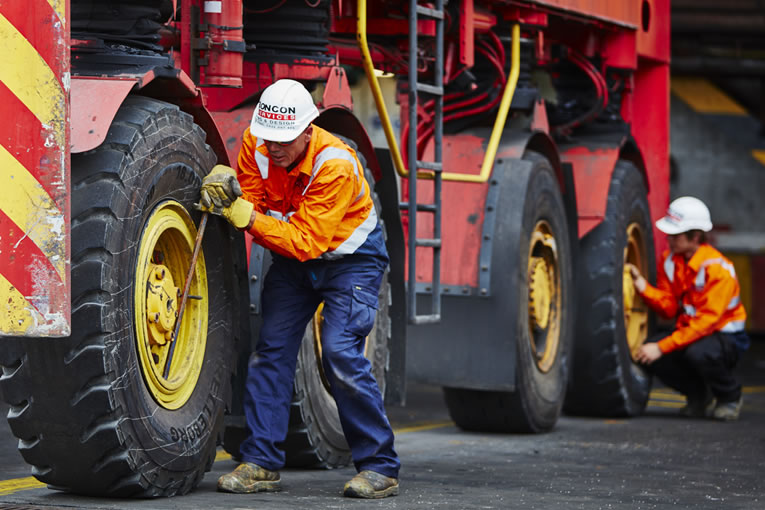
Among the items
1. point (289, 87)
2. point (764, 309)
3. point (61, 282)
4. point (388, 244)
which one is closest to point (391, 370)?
point (388, 244)

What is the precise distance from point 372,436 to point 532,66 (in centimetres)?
387

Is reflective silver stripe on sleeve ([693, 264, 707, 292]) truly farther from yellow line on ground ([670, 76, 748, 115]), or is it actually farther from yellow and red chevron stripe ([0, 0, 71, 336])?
yellow line on ground ([670, 76, 748, 115])

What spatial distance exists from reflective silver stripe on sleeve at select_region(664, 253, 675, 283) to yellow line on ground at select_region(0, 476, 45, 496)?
4.82 m

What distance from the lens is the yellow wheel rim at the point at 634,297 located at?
9406 mm

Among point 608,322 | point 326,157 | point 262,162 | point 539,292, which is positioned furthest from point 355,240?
point 608,322

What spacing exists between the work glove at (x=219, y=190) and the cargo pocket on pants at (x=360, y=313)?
650mm

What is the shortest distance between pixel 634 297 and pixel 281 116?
4.69 m

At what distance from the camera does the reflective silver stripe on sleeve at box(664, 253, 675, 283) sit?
31.3ft

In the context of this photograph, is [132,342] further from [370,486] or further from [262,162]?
[370,486]

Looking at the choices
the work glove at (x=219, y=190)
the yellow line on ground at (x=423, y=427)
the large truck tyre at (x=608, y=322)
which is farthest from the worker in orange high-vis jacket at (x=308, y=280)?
the large truck tyre at (x=608, y=322)

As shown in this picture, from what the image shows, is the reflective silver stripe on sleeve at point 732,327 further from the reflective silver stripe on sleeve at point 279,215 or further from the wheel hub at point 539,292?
the reflective silver stripe on sleeve at point 279,215

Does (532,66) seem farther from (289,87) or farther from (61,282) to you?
(61,282)

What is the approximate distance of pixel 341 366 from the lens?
565 cm

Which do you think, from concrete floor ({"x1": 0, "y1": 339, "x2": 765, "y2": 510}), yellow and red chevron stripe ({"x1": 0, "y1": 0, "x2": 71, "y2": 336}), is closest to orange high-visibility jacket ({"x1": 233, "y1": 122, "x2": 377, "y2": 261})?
concrete floor ({"x1": 0, "y1": 339, "x2": 765, "y2": 510})
